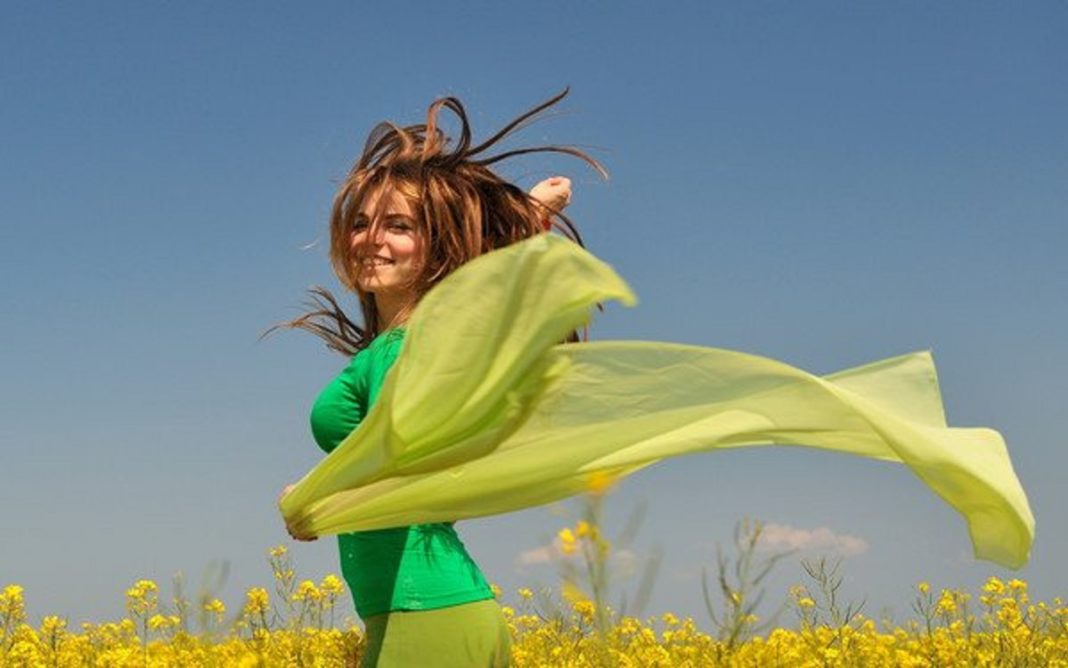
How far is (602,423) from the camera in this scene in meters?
2.40

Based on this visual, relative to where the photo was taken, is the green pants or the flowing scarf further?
the green pants

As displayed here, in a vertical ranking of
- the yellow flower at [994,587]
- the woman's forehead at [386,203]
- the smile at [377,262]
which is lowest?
the yellow flower at [994,587]

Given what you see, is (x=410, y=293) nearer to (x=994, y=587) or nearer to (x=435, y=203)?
(x=435, y=203)

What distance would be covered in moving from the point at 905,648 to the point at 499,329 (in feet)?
16.9

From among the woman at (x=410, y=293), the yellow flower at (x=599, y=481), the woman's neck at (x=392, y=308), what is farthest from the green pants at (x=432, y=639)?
the woman's neck at (x=392, y=308)

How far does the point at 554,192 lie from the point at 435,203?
471 mm

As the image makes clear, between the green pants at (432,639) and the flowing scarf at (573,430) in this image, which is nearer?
the flowing scarf at (573,430)

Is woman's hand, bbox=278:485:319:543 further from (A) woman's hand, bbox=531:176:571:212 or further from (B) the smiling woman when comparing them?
(A) woman's hand, bbox=531:176:571:212

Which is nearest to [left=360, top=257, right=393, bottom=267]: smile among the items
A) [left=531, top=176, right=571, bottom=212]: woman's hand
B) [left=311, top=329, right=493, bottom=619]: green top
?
[left=311, top=329, right=493, bottom=619]: green top

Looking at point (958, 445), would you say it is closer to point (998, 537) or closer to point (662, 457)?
point (998, 537)

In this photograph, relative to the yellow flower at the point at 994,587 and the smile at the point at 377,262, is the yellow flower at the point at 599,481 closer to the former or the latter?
the smile at the point at 377,262

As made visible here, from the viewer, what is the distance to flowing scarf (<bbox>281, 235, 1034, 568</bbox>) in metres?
2.29

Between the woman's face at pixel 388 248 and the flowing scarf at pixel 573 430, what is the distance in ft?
2.04

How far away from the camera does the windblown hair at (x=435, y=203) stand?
298 cm
